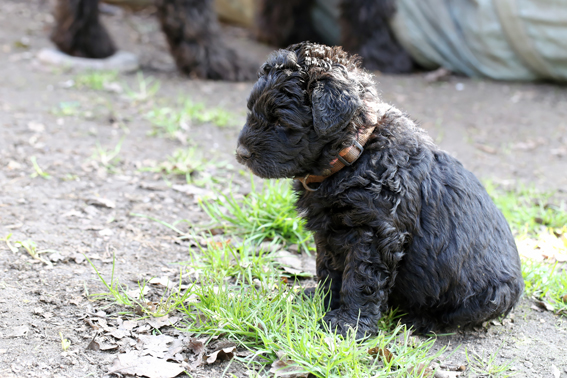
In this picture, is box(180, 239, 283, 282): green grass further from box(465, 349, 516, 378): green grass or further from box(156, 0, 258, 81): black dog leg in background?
box(156, 0, 258, 81): black dog leg in background

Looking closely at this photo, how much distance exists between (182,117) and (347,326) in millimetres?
3431

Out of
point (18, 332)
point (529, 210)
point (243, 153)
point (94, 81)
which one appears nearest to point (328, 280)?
point (243, 153)

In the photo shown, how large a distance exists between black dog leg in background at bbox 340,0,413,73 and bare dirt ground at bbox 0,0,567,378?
0.32 metres

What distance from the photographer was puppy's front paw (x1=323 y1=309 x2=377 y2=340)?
246 cm

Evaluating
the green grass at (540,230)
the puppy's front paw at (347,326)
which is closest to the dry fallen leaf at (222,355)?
the puppy's front paw at (347,326)

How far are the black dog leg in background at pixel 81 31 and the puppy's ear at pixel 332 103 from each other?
5045 millimetres

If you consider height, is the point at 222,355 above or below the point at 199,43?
below

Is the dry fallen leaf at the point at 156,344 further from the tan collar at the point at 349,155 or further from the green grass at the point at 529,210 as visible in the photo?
the green grass at the point at 529,210

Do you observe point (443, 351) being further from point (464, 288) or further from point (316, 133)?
point (316, 133)

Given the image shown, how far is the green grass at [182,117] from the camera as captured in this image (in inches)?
199

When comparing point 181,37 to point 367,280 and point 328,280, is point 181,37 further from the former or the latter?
point 367,280

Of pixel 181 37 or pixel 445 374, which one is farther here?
pixel 181 37

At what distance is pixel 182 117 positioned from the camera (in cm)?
523

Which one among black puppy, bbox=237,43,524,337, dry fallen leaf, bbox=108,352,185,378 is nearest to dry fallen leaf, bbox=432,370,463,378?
black puppy, bbox=237,43,524,337
